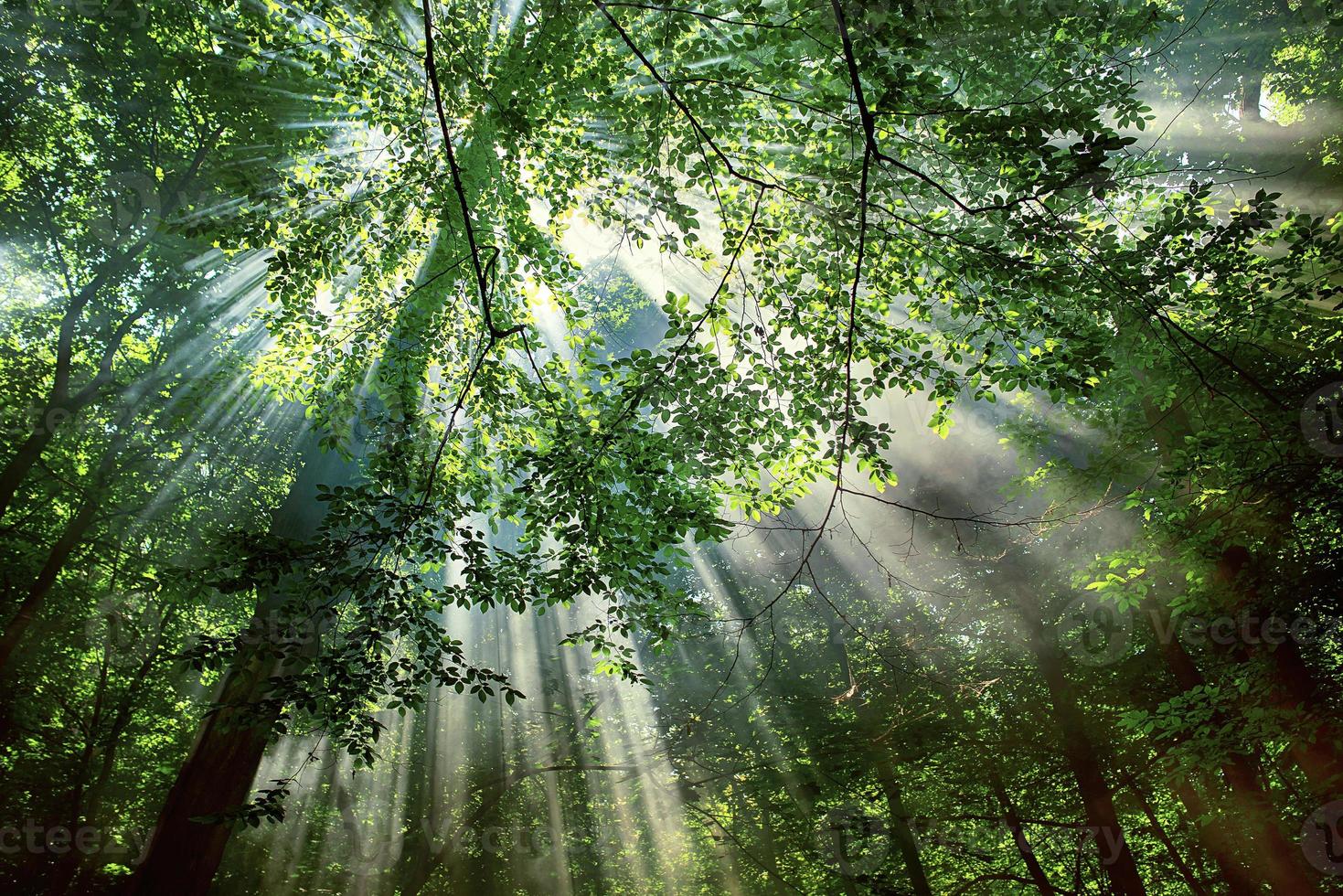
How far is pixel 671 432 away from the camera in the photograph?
4035 mm

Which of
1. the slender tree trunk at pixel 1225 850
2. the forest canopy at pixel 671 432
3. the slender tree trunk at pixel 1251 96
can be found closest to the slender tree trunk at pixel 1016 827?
A: the forest canopy at pixel 671 432

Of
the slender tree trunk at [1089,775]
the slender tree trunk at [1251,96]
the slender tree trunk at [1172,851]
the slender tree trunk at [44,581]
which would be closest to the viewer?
the slender tree trunk at [44,581]

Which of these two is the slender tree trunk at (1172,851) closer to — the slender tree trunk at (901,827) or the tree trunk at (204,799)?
the slender tree trunk at (901,827)

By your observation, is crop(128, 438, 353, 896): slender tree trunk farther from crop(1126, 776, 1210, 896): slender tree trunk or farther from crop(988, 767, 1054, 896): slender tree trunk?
crop(1126, 776, 1210, 896): slender tree trunk

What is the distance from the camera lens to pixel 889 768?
8.30m

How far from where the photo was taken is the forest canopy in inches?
142

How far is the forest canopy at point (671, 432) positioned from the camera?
3.60 m

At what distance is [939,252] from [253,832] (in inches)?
641

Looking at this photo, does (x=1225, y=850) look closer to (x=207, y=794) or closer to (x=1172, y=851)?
(x=1172, y=851)

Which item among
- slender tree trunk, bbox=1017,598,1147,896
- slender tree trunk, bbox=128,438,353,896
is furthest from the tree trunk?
slender tree trunk, bbox=1017,598,1147,896

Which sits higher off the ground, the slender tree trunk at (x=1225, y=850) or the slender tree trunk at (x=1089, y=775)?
the slender tree trunk at (x=1089, y=775)

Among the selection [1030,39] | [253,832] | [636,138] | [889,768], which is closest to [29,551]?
[253,832]

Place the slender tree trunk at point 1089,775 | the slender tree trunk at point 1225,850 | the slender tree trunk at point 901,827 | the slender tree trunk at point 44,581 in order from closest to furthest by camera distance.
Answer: the slender tree trunk at point 1225,850 < the slender tree trunk at point 44,581 < the slender tree trunk at point 1089,775 < the slender tree trunk at point 901,827

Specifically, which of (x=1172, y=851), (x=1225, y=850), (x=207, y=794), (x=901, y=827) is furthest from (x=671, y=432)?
(x=1172, y=851)
